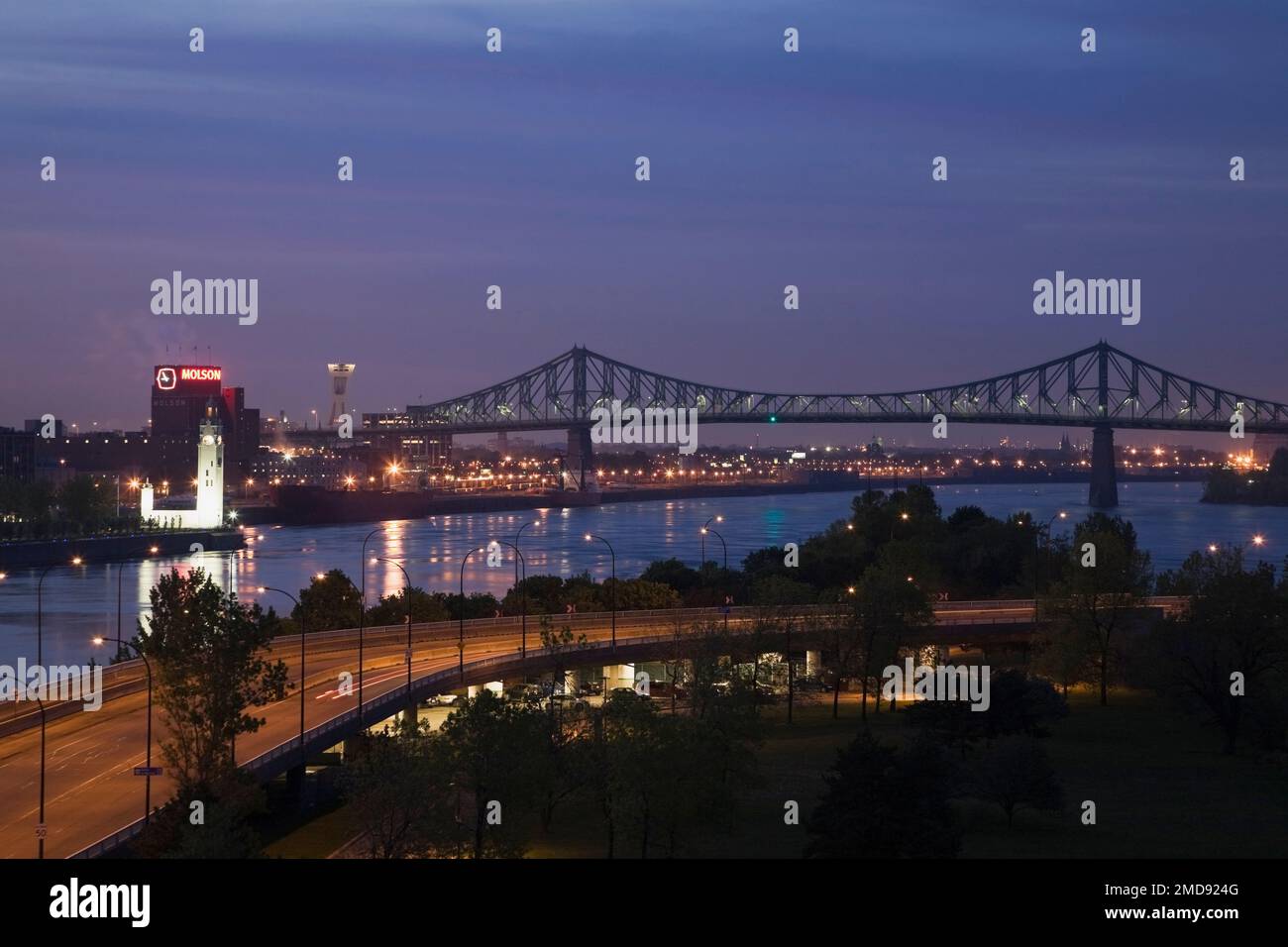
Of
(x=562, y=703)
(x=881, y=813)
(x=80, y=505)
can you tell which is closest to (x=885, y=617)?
(x=562, y=703)

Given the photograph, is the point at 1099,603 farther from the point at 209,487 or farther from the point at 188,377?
the point at 188,377

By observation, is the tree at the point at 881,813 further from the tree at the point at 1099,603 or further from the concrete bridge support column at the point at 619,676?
the concrete bridge support column at the point at 619,676

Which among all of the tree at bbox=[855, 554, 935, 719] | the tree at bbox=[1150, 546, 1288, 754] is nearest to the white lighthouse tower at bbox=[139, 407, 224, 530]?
the tree at bbox=[855, 554, 935, 719]

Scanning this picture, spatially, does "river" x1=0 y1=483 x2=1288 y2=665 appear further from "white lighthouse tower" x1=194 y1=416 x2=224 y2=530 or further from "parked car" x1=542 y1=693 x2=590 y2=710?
"parked car" x1=542 y1=693 x2=590 y2=710

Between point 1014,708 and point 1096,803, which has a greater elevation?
point 1014,708

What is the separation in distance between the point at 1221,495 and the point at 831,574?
77.8 meters

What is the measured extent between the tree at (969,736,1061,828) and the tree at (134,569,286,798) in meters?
8.11

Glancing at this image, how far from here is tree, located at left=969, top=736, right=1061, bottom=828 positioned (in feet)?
55.6

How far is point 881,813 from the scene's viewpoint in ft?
43.8

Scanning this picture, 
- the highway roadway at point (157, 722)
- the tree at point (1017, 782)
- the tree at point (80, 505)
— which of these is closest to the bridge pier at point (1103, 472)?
the tree at point (80, 505)

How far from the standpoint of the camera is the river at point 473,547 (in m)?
40.2

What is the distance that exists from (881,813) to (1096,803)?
5812 millimetres

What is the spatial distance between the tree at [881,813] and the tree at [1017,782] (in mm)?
3064

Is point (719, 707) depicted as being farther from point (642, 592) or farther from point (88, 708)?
point (642, 592)
